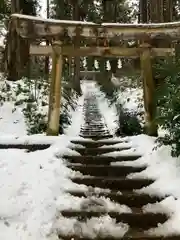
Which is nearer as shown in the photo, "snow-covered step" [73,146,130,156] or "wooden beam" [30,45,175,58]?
"snow-covered step" [73,146,130,156]

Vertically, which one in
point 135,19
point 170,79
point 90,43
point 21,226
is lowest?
point 21,226

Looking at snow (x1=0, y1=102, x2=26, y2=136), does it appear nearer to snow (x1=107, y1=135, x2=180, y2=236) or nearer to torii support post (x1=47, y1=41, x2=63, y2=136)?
torii support post (x1=47, y1=41, x2=63, y2=136)

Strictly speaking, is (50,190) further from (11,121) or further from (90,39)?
(11,121)

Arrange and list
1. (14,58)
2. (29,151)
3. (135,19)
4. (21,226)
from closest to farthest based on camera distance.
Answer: (21,226)
(29,151)
(14,58)
(135,19)

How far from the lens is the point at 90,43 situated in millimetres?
8961

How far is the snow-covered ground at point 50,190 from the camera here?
13.2 feet

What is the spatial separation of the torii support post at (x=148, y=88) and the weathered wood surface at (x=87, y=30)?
376 mm

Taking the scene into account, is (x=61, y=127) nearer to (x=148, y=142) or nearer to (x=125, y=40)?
(x=125, y=40)

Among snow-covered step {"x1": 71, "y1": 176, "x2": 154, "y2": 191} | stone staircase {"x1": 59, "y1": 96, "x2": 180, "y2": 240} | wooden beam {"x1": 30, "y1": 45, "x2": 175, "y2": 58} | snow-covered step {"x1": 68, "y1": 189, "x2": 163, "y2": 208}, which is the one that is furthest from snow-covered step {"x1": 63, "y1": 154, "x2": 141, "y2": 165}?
wooden beam {"x1": 30, "y1": 45, "x2": 175, "y2": 58}

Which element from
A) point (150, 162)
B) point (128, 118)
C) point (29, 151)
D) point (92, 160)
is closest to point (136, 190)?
point (150, 162)

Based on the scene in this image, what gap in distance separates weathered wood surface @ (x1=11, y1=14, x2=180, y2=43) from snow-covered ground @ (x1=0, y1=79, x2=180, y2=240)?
2500 mm

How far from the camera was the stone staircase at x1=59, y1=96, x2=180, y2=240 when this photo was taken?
422cm

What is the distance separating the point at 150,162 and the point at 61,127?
17.5ft

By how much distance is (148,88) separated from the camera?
8.66 metres
